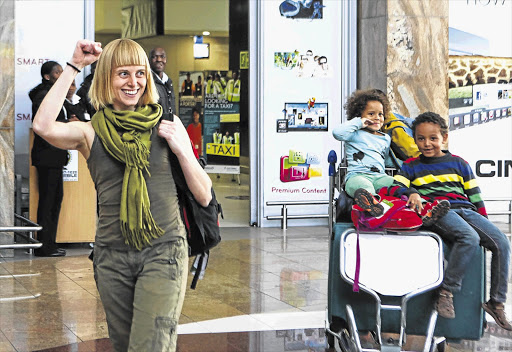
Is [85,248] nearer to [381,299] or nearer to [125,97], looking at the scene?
[381,299]

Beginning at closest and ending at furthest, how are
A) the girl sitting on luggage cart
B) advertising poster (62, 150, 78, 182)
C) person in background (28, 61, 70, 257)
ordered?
the girl sitting on luggage cart, person in background (28, 61, 70, 257), advertising poster (62, 150, 78, 182)

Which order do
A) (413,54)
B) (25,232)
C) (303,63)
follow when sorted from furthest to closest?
1. (303,63)
2. (413,54)
3. (25,232)

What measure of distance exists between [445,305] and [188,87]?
1198cm

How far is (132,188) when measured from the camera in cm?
353

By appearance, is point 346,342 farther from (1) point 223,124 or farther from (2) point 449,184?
(1) point 223,124

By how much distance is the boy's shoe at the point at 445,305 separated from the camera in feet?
16.3

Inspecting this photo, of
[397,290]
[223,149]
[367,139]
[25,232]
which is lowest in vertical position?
[25,232]

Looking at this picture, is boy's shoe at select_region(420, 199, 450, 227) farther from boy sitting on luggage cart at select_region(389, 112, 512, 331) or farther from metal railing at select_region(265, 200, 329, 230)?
metal railing at select_region(265, 200, 329, 230)

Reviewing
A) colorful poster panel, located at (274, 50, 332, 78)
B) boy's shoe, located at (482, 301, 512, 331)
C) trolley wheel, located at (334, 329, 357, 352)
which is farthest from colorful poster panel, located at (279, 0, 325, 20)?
boy's shoe, located at (482, 301, 512, 331)

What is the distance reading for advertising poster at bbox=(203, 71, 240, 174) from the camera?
12930 mm

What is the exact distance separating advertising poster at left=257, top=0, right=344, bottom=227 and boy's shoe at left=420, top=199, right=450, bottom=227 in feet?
22.2

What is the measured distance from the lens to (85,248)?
988 cm

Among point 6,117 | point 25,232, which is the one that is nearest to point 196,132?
point 25,232

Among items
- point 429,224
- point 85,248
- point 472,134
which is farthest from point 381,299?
point 472,134
